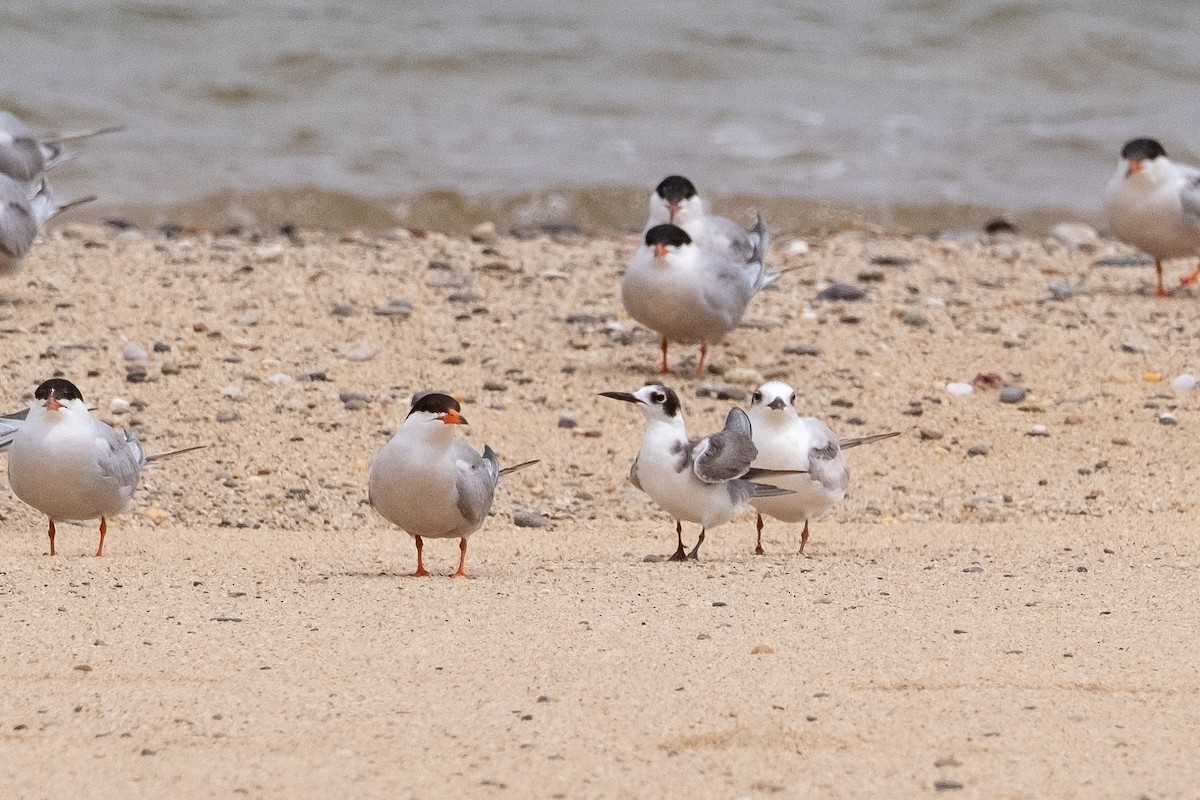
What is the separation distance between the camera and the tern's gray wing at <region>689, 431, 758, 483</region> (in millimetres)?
5340

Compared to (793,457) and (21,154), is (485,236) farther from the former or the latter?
(793,457)

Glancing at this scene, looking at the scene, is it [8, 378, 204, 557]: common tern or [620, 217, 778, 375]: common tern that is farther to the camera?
[620, 217, 778, 375]: common tern

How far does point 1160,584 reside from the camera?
4.84 meters

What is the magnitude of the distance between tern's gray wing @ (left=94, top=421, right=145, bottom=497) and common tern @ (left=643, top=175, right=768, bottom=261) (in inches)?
136

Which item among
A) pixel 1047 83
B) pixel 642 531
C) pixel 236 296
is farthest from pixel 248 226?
pixel 1047 83

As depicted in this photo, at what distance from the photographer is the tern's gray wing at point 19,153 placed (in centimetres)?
911

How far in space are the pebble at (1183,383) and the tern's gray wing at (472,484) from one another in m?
3.54

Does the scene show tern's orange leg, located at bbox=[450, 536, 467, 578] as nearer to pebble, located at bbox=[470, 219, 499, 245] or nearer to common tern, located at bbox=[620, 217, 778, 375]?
common tern, located at bbox=[620, 217, 778, 375]

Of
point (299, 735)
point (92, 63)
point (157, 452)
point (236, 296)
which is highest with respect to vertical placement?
point (92, 63)

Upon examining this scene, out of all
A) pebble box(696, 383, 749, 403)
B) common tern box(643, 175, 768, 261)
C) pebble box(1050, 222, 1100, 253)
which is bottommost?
pebble box(696, 383, 749, 403)

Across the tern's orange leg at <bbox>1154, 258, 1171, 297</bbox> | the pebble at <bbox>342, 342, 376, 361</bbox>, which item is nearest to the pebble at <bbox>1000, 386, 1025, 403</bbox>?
the tern's orange leg at <bbox>1154, 258, 1171, 297</bbox>

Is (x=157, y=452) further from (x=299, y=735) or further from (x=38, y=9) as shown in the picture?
(x=38, y=9)

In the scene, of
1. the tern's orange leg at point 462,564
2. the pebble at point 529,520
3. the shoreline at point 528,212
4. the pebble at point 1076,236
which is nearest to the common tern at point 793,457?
the pebble at point 529,520

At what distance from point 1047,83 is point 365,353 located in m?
10.9
